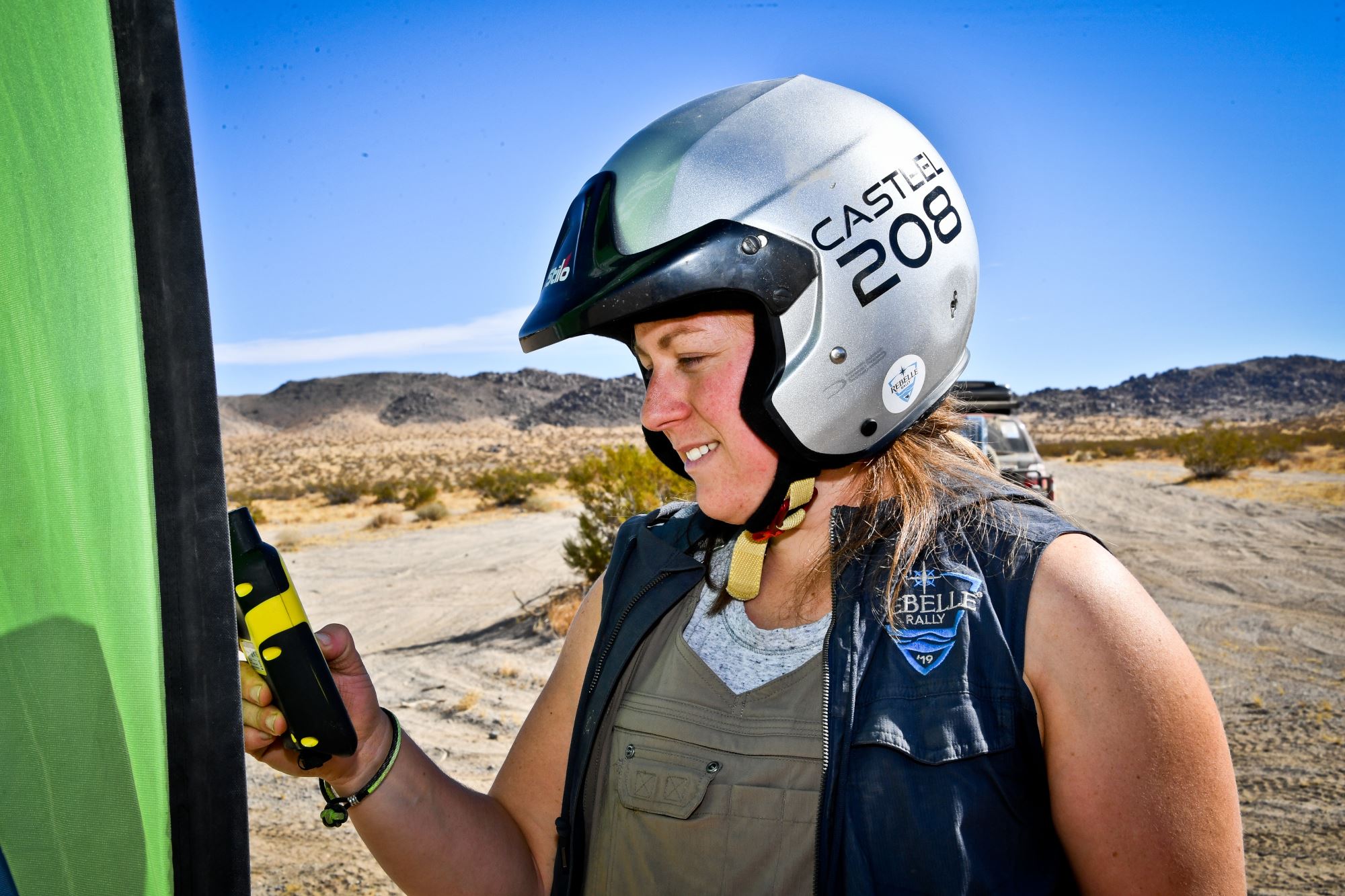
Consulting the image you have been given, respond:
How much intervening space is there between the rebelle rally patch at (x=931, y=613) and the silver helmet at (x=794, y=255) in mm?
336

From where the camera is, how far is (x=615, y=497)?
36.0ft

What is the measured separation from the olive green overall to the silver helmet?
337 millimetres

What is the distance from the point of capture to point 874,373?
1743 mm

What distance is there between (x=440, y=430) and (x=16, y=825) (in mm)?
101053

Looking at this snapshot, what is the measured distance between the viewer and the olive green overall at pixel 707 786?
4.45 feet

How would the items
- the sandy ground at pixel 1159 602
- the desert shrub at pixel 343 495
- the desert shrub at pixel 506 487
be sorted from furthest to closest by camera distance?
the desert shrub at pixel 343 495, the desert shrub at pixel 506 487, the sandy ground at pixel 1159 602

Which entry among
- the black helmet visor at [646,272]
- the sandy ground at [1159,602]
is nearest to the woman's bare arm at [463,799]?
the black helmet visor at [646,272]

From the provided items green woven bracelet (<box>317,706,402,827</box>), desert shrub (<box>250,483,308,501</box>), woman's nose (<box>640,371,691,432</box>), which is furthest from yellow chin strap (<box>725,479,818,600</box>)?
desert shrub (<box>250,483,308,501</box>)

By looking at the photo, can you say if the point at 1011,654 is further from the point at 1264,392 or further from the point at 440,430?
the point at 1264,392

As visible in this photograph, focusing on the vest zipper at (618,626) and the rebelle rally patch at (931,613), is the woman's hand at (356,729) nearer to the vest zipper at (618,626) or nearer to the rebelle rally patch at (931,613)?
the vest zipper at (618,626)

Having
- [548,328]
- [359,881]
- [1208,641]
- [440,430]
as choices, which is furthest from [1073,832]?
[440,430]

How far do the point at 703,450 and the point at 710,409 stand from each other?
0.10 meters

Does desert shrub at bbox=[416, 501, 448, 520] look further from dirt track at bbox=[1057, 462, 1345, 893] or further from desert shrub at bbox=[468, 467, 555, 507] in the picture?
dirt track at bbox=[1057, 462, 1345, 893]

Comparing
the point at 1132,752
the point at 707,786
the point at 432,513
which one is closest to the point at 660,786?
the point at 707,786
